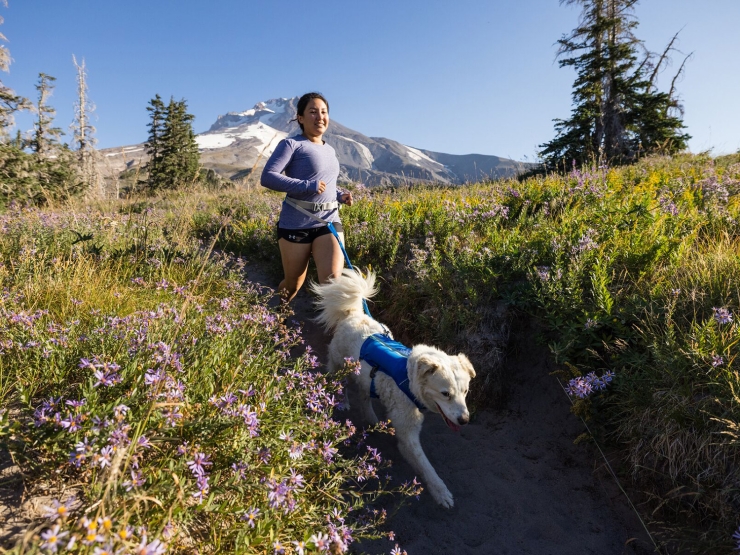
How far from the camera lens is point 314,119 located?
4.73 metres

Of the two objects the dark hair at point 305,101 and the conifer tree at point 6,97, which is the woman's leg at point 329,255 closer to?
the dark hair at point 305,101

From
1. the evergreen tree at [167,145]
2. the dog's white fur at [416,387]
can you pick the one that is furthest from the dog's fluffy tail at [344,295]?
the evergreen tree at [167,145]

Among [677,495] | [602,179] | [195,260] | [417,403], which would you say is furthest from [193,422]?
[602,179]

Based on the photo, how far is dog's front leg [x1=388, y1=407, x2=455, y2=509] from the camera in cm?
314

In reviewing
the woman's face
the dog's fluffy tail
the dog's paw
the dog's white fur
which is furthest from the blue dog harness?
the woman's face

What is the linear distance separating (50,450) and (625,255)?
4985mm

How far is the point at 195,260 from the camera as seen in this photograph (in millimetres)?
5762

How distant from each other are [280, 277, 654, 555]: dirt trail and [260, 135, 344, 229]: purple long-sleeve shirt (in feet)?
8.00

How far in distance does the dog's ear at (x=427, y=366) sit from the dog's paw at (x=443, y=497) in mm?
938

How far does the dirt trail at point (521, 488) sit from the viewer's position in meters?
2.83

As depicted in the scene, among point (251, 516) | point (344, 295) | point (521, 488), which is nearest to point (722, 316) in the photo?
point (521, 488)

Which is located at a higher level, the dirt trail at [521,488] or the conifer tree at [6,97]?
the conifer tree at [6,97]

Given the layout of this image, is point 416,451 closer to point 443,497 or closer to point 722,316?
point 443,497

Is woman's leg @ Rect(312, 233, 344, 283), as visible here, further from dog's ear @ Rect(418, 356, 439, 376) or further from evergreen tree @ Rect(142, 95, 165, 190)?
evergreen tree @ Rect(142, 95, 165, 190)
